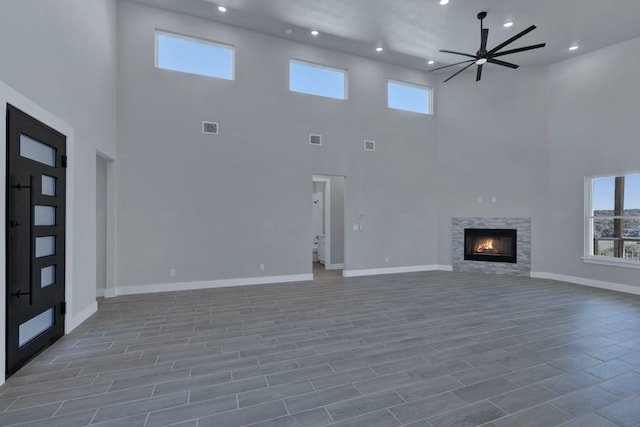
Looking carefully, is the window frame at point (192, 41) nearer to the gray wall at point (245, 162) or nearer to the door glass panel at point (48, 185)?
the gray wall at point (245, 162)

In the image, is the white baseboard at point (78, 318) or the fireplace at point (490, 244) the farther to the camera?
the fireplace at point (490, 244)

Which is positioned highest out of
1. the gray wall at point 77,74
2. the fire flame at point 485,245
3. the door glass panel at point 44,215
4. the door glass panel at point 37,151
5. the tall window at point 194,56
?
the tall window at point 194,56

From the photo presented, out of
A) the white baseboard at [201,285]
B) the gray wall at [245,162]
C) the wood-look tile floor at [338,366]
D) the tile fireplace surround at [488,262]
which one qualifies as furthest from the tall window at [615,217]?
the white baseboard at [201,285]

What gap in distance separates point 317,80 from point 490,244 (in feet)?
18.5

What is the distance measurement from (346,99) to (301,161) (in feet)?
6.05

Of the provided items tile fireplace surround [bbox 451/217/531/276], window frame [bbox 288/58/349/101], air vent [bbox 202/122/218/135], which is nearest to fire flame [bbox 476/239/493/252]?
tile fireplace surround [bbox 451/217/531/276]

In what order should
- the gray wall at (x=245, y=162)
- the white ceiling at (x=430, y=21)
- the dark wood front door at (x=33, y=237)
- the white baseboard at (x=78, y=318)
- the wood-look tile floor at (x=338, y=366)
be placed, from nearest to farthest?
the wood-look tile floor at (x=338, y=366) < the dark wood front door at (x=33, y=237) < the white baseboard at (x=78, y=318) < the white ceiling at (x=430, y=21) < the gray wall at (x=245, y=162)

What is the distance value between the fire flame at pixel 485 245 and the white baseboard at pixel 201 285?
428 cm

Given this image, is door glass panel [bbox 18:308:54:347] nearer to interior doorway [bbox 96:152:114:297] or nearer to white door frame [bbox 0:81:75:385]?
white door frame [bbox 0:81:75:385]

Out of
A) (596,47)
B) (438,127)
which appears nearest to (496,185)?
(438,127)

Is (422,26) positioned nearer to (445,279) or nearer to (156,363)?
(445,279)

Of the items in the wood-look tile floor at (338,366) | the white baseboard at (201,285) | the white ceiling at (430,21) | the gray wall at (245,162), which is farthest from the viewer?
the gray wall at (245,162)

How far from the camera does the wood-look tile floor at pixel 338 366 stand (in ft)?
6.90

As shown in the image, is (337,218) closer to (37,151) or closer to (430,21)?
(430,21)
